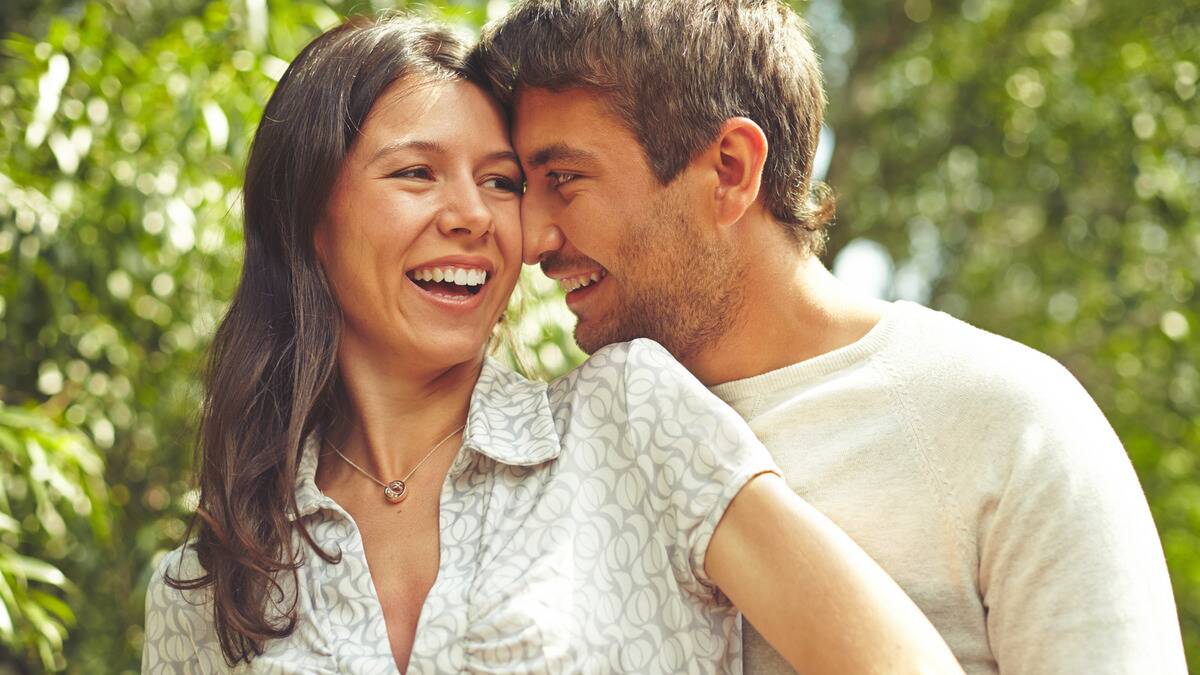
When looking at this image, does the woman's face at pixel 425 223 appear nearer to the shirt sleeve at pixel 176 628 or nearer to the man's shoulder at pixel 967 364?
the shirt sleeve at pixel 176 628

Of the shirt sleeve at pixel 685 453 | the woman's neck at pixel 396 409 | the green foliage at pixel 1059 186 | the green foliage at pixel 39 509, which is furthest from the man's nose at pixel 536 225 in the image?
the green foliage at pixel 1059 186

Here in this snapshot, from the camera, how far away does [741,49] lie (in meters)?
2.19

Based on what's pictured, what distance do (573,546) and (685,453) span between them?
0.72 ft

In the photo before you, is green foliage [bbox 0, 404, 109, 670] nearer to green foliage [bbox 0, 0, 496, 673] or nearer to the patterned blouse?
green foliage [bbox 0, 0, 496, 673]

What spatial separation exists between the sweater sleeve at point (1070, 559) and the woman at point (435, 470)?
252mm

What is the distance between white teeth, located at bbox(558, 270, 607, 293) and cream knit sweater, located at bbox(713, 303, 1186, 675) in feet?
1.25

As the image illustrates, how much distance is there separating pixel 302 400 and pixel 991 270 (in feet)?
20.8

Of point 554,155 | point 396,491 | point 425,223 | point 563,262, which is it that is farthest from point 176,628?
point 554,155

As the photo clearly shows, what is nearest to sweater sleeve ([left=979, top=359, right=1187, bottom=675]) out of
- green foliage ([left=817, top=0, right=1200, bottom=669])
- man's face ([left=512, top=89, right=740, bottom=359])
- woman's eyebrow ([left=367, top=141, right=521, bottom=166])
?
man's face ([left=512, top=89, right=740, bottom=359])

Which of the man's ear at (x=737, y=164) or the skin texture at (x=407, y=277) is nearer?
the skin texture at (x=407, y=277)

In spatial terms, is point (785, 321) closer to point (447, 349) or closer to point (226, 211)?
point (447, 349)

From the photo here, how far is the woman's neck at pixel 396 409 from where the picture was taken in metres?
2.08

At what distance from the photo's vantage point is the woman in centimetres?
168

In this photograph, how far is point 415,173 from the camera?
202 centimetres
